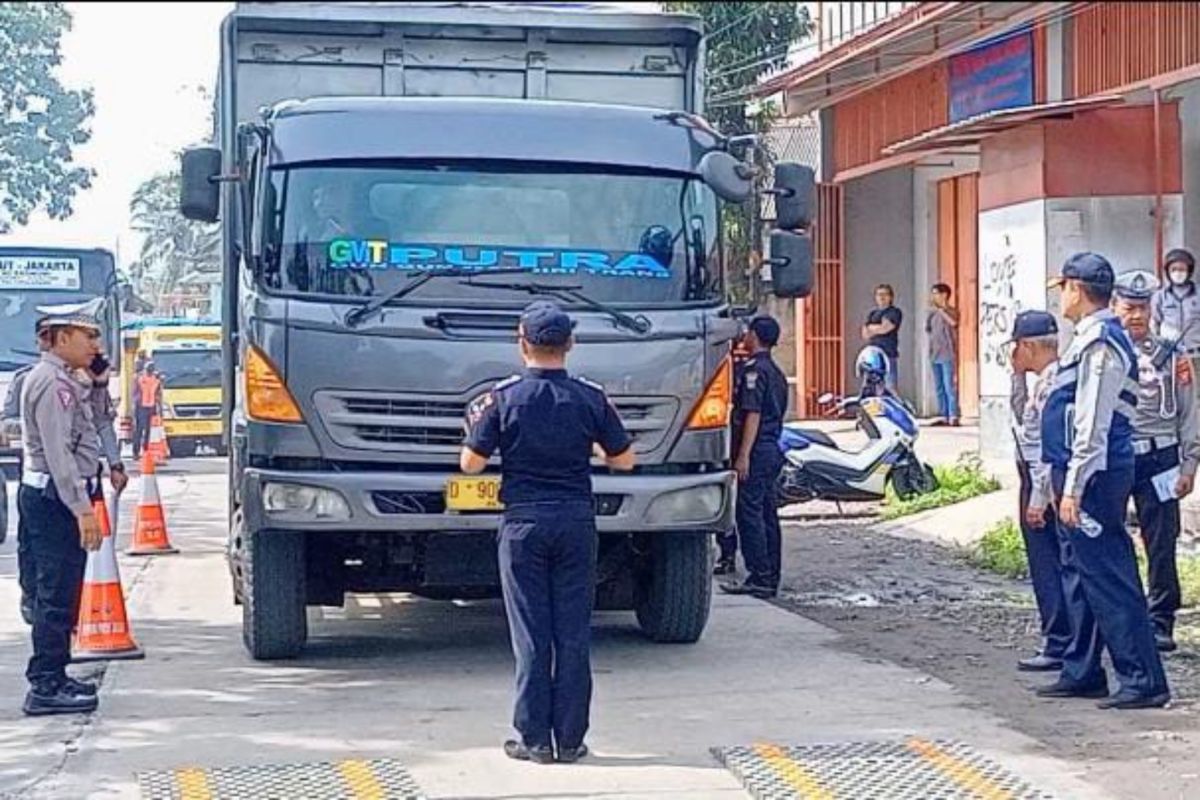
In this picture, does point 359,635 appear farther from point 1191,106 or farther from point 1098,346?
point 1191,106

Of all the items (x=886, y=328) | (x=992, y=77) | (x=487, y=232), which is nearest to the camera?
(x=487, y=232)

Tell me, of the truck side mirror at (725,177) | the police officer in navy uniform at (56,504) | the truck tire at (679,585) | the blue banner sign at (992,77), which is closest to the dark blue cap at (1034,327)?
the truck side mirror at (725,177)

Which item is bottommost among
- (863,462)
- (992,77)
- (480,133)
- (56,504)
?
(863,462)

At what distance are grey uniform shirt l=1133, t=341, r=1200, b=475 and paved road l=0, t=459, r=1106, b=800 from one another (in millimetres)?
1643

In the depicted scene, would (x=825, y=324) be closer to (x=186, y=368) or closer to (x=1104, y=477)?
(x=186, y=368)

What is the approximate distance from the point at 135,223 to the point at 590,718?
68.9 ft

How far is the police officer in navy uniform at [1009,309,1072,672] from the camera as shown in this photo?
8.41m

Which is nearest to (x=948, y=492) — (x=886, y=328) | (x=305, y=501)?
(x=886, y=328)

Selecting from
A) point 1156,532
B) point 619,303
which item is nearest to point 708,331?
point 619,303

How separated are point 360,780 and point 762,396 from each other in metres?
4.88

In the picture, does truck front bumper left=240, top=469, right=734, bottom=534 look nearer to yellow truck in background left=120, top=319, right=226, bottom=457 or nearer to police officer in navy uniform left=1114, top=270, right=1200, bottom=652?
police officer in navy uniform left=1114, top=270, right=1200, bottom=652

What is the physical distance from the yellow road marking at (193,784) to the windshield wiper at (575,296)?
2705 millimetres

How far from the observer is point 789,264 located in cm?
968

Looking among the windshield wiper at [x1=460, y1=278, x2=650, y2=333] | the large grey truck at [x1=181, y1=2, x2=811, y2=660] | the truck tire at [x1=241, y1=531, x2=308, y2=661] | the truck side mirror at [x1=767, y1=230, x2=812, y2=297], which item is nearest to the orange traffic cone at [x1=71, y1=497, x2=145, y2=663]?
the large grey truck at [x1=181, y1=2, x2=811, y2=660]
